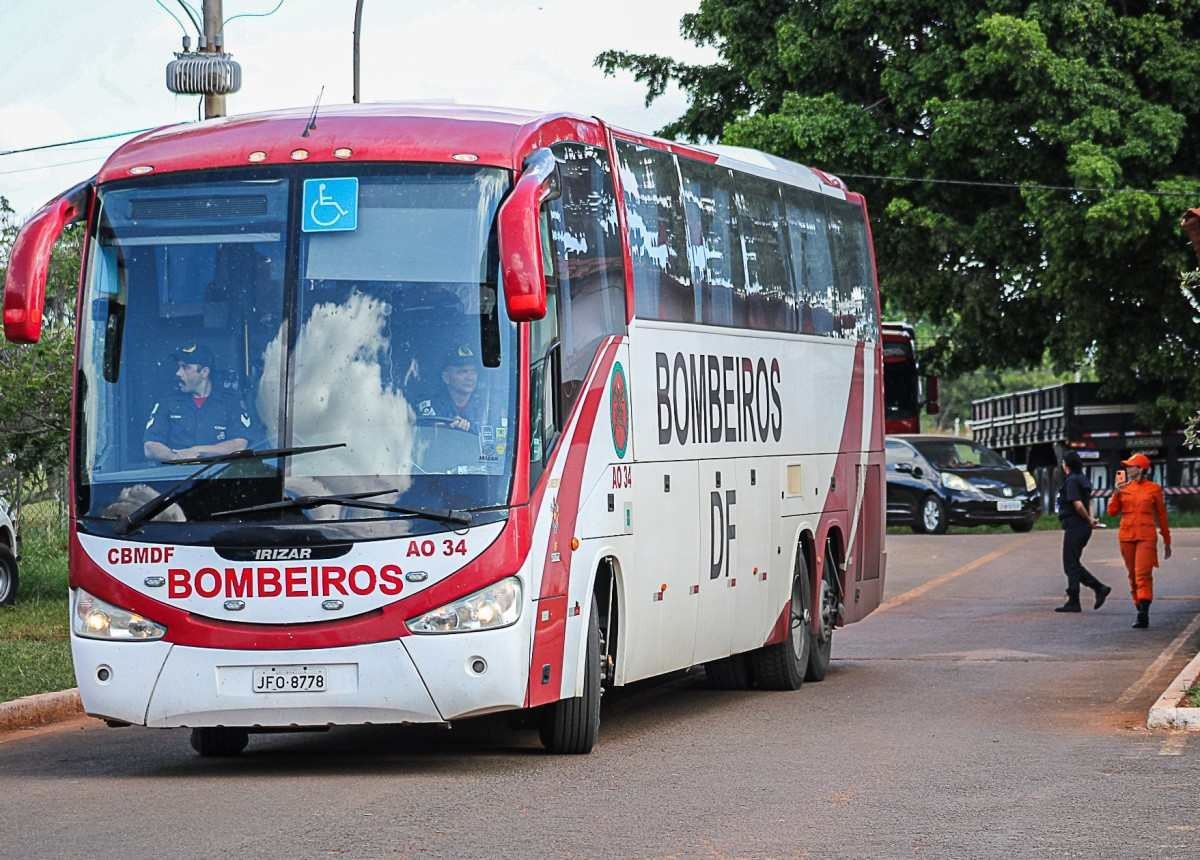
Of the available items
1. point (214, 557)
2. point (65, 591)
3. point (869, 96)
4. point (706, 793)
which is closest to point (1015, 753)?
point (706, 793)

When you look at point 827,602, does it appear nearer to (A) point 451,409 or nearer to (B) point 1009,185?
(A) point 451,409

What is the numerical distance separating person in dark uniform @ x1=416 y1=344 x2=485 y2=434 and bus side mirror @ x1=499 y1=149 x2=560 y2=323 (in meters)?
0.40

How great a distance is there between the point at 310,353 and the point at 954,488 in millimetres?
27939

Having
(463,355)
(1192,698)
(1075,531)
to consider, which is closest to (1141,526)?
(1075,531)

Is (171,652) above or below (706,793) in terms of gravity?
above

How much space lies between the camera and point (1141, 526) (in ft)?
66.0

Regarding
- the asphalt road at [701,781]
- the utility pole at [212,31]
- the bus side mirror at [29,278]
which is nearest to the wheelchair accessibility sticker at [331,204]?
the bus side mirror at [29,278]

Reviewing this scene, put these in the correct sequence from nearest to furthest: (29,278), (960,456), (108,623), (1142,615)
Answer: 1. (29,278)
2. (108,623)
3. (1142,615)
4. (960,456)

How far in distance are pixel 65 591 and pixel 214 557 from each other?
1416 cm

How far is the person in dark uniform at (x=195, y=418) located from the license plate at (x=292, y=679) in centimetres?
110

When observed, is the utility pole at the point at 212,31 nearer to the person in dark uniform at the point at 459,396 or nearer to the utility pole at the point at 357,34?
the utility pole at the point at 357,34

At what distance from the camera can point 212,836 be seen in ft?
29.9

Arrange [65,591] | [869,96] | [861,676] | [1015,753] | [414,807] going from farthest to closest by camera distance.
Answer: [869,96], [65,591], [861,676], [1015,753], [414,807]

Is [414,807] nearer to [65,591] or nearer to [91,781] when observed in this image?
[91,781]
